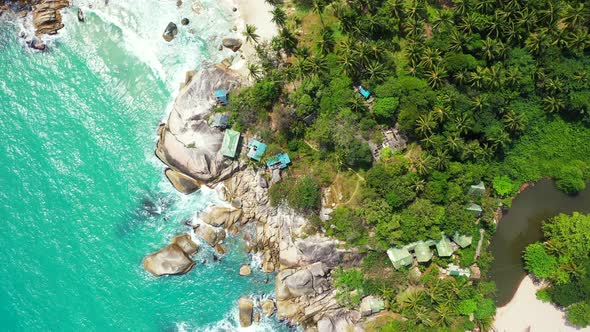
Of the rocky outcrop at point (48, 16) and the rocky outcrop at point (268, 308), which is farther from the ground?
the rocky outcrop at point (48, 16)

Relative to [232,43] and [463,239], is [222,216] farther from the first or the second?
[463,239]

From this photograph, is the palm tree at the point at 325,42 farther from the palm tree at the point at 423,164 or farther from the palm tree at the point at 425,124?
→ the palm tree at the point at 423,164

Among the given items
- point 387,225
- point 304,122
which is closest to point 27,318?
point 304,122

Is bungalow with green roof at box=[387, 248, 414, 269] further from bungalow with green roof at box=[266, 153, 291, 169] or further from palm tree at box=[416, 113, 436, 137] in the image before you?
bungalow with green roof at box=[266, 153, 291, 169]

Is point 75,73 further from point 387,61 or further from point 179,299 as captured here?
point 387,61

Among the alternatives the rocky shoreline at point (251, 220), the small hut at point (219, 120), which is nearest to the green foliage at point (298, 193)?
the rocky shoreline at point (251, 220)
